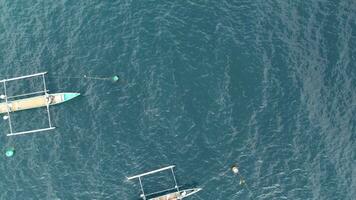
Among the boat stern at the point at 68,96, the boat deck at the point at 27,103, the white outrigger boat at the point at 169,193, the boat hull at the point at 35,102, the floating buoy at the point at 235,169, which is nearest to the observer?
the white outrigger boat at the point at 169,193

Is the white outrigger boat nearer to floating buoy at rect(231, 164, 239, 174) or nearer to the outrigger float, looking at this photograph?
floating buoy at rect(231, 164, 239, 174)

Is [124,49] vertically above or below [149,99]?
above

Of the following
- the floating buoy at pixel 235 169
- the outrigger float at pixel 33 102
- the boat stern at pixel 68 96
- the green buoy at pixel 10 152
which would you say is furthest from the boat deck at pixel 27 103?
the floating buoy at pixel 235 169

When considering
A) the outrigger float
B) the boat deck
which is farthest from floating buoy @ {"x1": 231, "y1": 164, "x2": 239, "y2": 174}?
the boat deck

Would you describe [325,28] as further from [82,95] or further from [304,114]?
[82,95]

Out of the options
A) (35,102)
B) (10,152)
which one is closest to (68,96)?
(35,102)

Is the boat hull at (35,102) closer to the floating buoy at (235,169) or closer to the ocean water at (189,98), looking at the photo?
the ocean water at (189,98)

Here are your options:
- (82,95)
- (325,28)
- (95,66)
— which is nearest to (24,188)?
(82,95)
